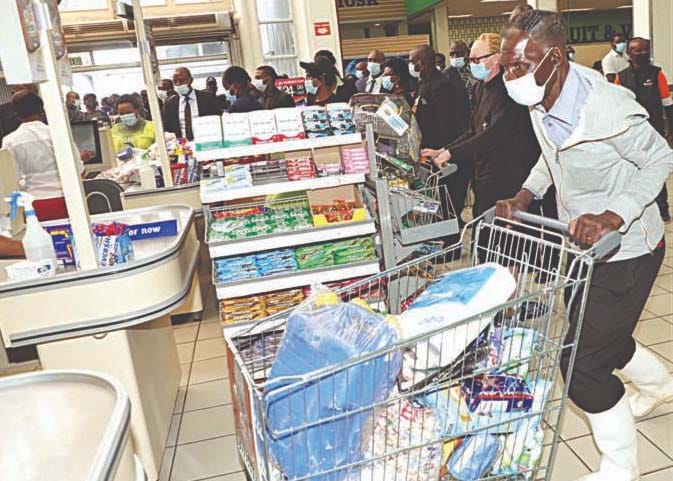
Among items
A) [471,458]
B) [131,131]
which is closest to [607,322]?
[471,458]

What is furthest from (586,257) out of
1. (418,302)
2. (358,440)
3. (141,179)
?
(141,179)

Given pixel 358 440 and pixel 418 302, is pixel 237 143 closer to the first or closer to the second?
pixel 418 302

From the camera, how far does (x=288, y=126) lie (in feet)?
10.2

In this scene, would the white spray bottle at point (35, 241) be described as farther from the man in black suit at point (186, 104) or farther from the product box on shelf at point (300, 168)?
the man in black suit at point (186, 104)

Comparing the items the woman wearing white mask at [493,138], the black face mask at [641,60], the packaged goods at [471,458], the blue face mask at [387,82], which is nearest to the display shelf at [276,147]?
the woman wearing white mask at [493,138]

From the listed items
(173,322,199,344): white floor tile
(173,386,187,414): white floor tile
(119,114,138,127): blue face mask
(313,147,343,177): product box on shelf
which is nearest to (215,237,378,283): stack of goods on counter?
(313,147,343,177): product box on shelf

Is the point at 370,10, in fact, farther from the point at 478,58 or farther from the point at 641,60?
the point at 478,58

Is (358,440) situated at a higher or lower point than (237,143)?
lower

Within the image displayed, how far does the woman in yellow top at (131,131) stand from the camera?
5.94m

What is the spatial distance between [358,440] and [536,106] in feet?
3.87

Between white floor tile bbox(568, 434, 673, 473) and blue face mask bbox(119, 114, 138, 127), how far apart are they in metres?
4.97

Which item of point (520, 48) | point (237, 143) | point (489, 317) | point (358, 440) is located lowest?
point (358, 440)

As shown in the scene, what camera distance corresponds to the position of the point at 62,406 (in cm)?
131

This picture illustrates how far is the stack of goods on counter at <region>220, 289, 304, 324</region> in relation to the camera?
125 inches
